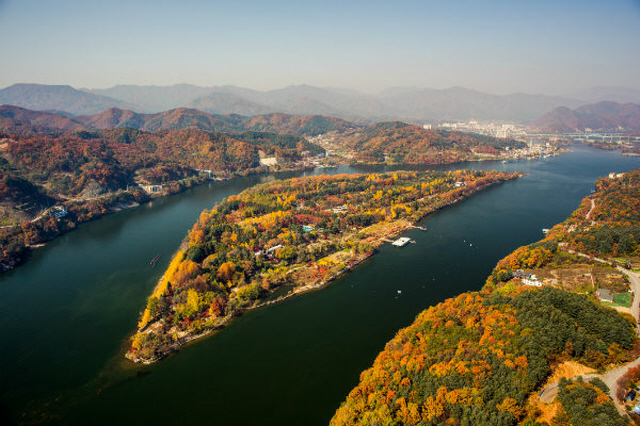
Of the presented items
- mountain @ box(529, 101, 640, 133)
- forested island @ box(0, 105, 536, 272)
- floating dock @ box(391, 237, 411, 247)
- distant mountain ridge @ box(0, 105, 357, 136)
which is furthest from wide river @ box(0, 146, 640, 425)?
mountain @ box(529, 101, 640, 133)

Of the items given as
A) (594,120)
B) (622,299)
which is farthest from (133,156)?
(594,120)

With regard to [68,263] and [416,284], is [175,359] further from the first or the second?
[68,263]

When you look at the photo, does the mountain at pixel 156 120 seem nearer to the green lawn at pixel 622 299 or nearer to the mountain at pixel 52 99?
the mountain at pixel 52 99

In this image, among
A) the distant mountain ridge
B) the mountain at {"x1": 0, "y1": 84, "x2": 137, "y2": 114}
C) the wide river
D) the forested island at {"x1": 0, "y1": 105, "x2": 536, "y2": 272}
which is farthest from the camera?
the mountain at {"x1": 0, "y1": 84, "x2": 137, "y2": 114}

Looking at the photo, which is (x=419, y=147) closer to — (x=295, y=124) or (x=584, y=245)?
(x=295, y=124)

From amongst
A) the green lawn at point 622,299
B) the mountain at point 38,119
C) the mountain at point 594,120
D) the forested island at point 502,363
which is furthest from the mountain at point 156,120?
the mountain at point 594,120

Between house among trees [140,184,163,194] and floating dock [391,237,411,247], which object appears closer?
floating dock [391,237,411,247]

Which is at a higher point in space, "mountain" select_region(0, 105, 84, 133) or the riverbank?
"mountain" select_region(0, 105, 84, 133)

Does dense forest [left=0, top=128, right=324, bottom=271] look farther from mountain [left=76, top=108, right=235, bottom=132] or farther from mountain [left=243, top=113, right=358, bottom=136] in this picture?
mountain [left=243, top=113, right=358, bottom=136]
